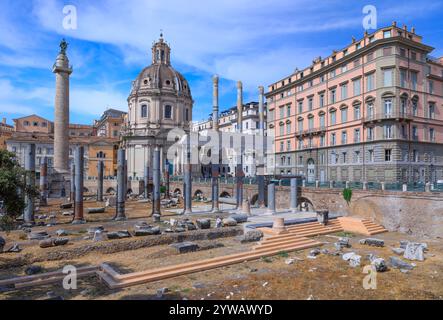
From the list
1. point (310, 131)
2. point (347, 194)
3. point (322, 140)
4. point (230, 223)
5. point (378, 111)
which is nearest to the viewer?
point (230, 223)

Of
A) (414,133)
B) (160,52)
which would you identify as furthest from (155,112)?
(414,133)

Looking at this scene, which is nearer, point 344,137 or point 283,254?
point 283,254

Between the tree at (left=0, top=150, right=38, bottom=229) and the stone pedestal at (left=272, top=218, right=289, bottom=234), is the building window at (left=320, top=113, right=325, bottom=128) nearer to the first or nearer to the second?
the stone pedestal at (left=272, top=218, right=289, bottom=234)

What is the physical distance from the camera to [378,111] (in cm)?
3381

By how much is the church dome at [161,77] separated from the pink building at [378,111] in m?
34.8

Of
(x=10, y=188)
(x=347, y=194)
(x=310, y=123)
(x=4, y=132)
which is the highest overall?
(x=4, y=132)

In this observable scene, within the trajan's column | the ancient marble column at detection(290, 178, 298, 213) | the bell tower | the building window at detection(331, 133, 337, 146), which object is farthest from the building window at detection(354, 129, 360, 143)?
the bell tower

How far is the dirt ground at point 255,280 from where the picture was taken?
32.7ft

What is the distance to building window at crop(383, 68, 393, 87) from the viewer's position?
109 ft

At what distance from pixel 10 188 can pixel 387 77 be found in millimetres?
34668

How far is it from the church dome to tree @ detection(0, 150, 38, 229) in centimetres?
5930

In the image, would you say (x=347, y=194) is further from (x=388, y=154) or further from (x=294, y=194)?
(x=388, y=154)

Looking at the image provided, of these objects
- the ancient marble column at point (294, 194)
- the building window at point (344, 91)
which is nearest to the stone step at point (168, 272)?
the ancient marble column at point (294, 194)

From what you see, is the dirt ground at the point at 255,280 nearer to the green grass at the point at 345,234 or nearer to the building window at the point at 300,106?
the green grass at the point at 345,234
